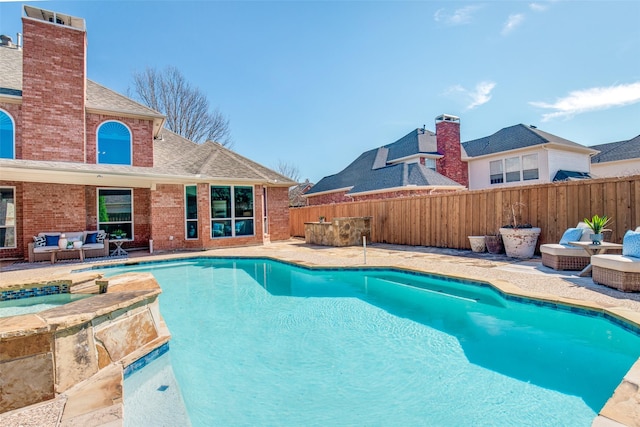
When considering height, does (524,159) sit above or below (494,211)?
above

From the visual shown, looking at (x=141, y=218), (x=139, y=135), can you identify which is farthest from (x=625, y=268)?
(x=139, y=135)

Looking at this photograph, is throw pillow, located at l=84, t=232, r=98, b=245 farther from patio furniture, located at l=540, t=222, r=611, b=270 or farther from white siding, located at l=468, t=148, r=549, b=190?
white siding, located at l=468, t=148, r=549, b=190

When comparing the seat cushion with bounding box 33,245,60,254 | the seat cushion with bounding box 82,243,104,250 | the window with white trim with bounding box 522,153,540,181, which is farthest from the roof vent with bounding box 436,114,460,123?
Result: the seat cushion with bounding box 33,245,60,254

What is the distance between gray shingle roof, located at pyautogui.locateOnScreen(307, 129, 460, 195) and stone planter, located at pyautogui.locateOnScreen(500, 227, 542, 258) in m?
8.69

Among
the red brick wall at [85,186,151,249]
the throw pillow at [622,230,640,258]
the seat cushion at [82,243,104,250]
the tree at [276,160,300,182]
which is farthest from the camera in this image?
the tree at [276,160,300,182]

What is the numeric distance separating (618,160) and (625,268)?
1991 centimetres

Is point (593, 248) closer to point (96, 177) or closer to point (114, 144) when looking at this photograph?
point (96, 177)

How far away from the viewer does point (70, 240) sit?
10039mm

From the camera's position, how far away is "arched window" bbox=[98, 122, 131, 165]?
1152 cm

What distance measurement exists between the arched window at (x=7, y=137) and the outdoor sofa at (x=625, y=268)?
15851mm

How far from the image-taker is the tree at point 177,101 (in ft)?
78.4

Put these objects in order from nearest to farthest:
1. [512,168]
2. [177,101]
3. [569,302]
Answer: [569,302] < [512,168] < [177,101]

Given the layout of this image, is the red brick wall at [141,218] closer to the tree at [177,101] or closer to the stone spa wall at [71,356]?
the stone spa wall at [71,356]

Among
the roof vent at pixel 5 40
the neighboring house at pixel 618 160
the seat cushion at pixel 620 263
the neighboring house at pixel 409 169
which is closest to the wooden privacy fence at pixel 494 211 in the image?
the seat cushion at pixel 620 263
